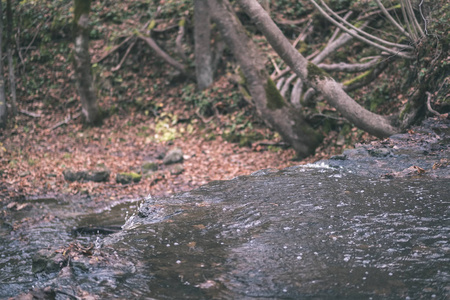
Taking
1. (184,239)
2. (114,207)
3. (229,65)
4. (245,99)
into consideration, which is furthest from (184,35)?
(184,239)

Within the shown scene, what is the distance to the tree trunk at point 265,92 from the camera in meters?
10.2

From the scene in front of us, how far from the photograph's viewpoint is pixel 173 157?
10.9m

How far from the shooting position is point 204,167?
10414 millimetres

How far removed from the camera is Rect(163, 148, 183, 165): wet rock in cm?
1085

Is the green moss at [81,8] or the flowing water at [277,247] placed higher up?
the green moss at [81,8]

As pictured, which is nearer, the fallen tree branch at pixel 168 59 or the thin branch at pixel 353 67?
the thin branch at pixel 353 67

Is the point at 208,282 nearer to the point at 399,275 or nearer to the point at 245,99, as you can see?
the point at 399,275

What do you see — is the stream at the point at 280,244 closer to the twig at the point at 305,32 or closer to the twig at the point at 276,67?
the twig at the point at 276,67

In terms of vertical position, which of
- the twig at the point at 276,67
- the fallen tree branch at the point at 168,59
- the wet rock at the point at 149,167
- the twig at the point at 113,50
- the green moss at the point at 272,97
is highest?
the twig at the point at 113,50

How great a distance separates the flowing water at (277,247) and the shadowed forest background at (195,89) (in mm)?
3498

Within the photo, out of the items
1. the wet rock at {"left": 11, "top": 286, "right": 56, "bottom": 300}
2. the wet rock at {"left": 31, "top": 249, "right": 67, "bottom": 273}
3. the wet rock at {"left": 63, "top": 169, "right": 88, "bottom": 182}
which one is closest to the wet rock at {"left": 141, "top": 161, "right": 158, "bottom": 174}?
the wet rock at {"left": 63, "top": 169, "right": 88, "bottom": 182}

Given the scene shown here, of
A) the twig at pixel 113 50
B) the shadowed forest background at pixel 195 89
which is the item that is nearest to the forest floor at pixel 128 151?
the shadowed forest background at pixel 195 89

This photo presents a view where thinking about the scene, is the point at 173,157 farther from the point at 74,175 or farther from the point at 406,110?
the point at 406,110

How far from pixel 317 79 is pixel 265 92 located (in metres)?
1.94
